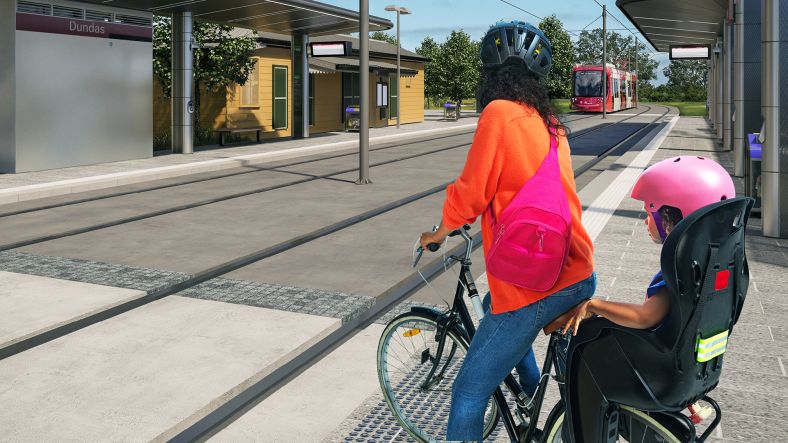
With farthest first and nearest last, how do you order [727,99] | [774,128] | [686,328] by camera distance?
[727,99]
[774,128]
[686,328]

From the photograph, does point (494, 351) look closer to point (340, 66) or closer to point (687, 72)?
point (340, 66)

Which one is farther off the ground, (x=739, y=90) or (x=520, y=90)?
(x=739, y=90)

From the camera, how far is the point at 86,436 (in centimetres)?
396

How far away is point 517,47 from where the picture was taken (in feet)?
9.34

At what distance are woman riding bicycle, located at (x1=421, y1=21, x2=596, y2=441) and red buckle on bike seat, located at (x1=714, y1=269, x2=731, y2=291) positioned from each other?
0.53 meters

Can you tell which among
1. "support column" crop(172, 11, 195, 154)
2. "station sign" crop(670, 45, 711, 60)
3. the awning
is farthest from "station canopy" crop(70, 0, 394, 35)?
"station sign" crop(670, 45, 711, 60)

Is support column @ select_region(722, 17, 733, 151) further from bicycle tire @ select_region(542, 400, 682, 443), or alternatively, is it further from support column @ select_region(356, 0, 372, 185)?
bicycle tire @ select_region(542, 400, 682, 443)

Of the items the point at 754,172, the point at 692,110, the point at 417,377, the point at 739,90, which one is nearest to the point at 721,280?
the point at 417,377

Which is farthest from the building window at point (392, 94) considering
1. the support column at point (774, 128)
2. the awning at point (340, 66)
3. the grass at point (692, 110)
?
the support column at point (774, 128)

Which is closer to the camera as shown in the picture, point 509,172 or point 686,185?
point 686,185

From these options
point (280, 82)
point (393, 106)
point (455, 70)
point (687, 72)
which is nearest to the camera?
point (280, 82)

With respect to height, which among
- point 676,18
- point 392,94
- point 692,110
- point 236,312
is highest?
point 676,18

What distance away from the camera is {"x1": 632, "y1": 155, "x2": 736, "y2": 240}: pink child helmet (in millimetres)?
2373

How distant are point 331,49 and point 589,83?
31231mm
